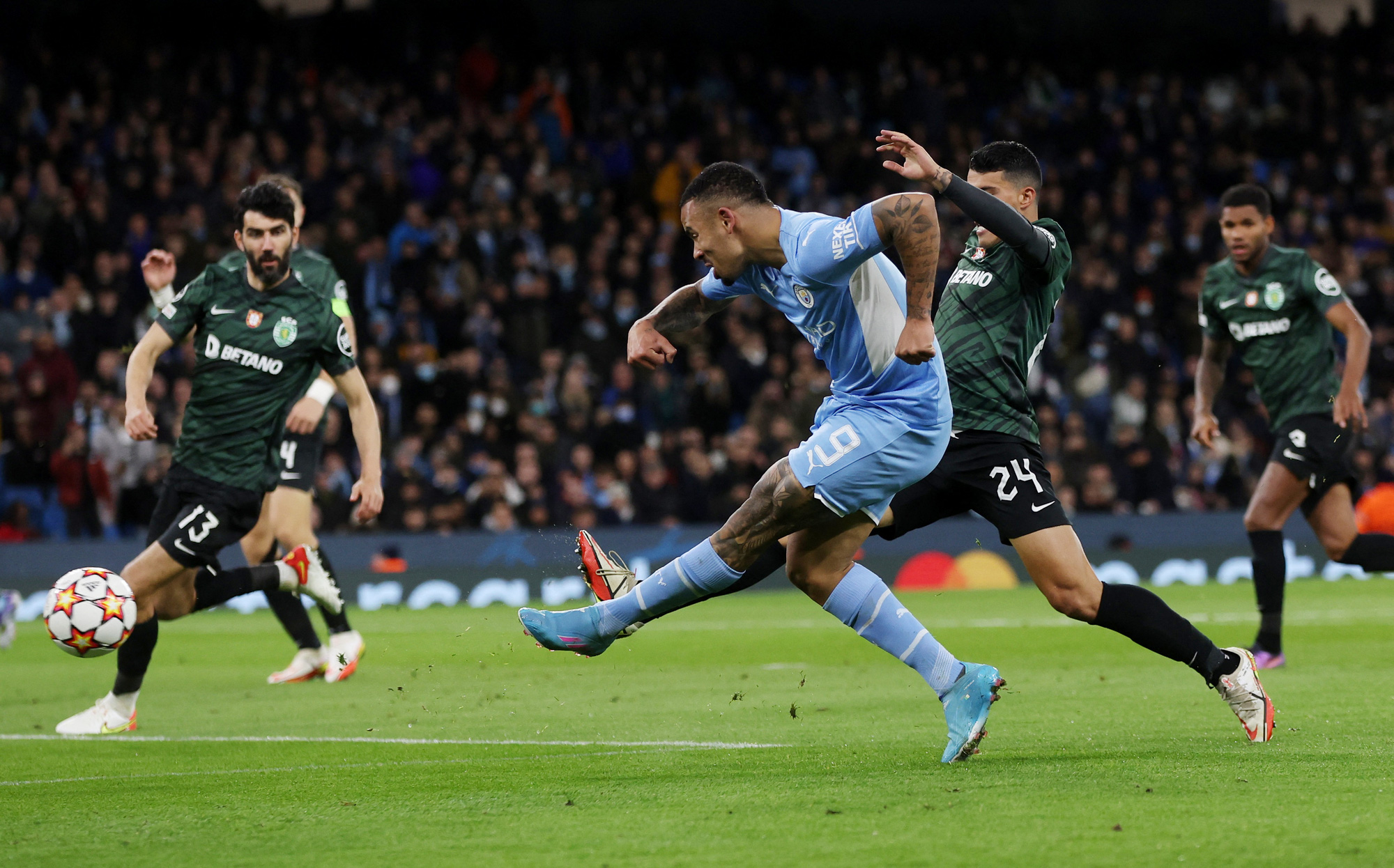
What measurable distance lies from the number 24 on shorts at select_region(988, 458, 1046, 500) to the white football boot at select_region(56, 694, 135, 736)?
4051mm

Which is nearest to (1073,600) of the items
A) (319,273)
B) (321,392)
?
(321,392)

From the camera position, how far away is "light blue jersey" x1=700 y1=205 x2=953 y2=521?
520cm

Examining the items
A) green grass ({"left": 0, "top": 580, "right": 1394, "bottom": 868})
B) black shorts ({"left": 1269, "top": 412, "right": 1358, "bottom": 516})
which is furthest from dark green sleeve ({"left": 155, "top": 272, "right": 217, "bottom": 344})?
black shorts ({"left": 1269, "top": 412, "right": 1358, "bottom": 516})

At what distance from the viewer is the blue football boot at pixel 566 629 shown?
5.34 metres

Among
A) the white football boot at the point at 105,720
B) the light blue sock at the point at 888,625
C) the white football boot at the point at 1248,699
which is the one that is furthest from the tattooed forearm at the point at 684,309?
the white football boot at the point at 105,720

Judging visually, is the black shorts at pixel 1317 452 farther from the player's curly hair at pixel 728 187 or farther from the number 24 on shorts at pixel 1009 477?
the player's curly hair at pixel 728 187

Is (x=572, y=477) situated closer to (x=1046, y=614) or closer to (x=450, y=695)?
(x=1046, y=614)

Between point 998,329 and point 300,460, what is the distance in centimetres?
510

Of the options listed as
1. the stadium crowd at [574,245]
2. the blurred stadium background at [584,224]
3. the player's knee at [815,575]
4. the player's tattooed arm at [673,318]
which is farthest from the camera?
the stadium crowd at [574,245]

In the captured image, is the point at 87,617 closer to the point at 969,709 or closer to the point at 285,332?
the point at 285,332

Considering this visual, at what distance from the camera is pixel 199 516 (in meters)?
7.43

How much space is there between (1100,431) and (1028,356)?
13.7 m

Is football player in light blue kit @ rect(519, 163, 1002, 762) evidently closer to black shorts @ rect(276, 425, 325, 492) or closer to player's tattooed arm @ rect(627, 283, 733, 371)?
player's tattooed arm @ rect(627, 283, 733, 371)

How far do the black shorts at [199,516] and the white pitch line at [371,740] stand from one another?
88 cm
